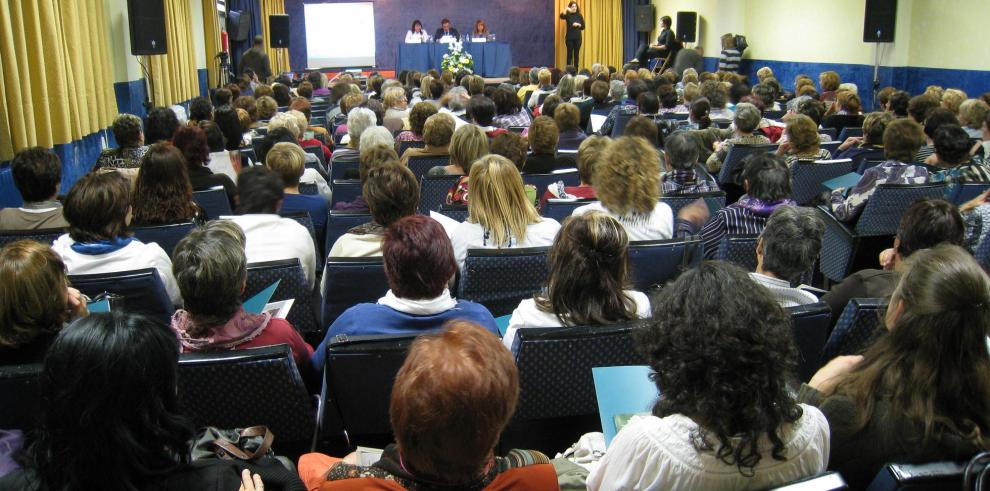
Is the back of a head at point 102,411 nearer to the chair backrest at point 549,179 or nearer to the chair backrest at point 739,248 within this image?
the chair backrest at point 739,248

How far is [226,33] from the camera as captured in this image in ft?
46.5

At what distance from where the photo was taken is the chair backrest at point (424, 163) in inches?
204

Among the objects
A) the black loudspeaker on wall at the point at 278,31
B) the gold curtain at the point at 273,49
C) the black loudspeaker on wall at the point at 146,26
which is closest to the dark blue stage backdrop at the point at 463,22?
the gold curtain at the point at 273,49

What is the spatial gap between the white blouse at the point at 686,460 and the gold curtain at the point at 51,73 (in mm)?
5149

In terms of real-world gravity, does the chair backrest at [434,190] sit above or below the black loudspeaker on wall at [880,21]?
below

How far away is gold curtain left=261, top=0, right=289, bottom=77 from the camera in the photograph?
17.1 m

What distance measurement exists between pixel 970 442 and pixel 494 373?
86cm

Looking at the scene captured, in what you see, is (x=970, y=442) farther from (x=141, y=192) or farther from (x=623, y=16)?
(x=623, y=16)

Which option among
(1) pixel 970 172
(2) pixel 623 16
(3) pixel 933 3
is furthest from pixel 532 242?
(2) pixel 623 16

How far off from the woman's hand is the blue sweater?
794 mm

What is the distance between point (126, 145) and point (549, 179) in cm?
264

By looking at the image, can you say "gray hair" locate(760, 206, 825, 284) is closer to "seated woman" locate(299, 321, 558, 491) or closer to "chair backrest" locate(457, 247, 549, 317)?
"chair backrest" locate(457, 247, 549, 317)

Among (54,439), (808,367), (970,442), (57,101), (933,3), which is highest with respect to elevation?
(933,3)

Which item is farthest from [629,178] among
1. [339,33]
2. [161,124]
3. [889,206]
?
[339,33]
